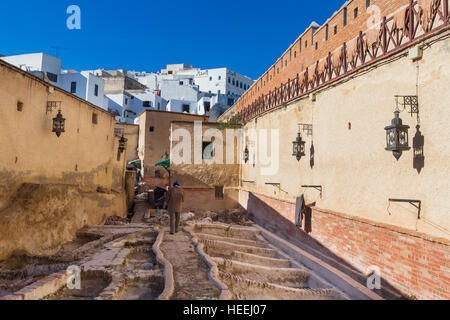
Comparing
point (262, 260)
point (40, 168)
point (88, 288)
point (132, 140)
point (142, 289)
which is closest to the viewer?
point (142, 289)

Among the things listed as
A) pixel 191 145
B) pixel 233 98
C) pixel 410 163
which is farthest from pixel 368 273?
pixel 233 98

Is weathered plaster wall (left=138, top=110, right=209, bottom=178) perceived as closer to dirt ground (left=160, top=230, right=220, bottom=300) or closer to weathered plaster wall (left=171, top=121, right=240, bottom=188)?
weathered plaster wall (left=171, top=121, right=240, bottom=188)

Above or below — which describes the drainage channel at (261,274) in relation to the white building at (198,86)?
below

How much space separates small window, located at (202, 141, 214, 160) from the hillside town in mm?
69

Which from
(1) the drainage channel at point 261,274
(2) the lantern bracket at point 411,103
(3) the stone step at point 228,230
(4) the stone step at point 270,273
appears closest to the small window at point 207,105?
(3) the stone step at point 228,230

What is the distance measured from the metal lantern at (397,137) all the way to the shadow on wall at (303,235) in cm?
244

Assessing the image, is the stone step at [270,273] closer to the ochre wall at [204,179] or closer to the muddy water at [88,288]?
the muddy water at [88,288]

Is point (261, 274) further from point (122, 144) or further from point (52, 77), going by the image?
point (52, 77)

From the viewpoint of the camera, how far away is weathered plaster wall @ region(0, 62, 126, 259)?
7.92m

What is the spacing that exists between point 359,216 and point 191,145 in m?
9.88

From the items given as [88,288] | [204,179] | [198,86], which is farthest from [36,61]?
[88,288]

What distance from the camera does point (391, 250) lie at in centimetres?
617

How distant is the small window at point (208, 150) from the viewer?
16281mm

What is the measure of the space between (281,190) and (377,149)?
16.9 feet
